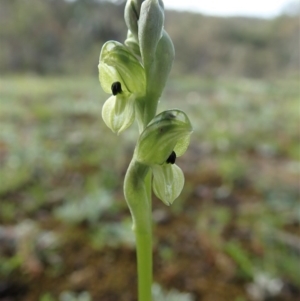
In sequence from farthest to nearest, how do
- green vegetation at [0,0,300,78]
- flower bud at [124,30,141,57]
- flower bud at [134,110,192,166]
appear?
green vegetation at [0,0,300,78]
flower bud at [124,30,141,57]
flower bud at [134,110,192,166]

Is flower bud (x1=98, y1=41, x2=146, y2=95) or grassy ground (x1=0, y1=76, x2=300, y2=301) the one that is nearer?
flower bud (x1=98, y1=41, x2=146, y2=95)

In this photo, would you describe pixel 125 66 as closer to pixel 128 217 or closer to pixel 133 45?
pixel 133 45

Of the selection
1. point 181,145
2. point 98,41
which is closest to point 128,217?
point 181,145

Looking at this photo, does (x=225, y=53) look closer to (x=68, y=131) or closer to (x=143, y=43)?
(x=68, y=131)

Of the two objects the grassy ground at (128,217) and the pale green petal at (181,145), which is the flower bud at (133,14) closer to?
the pale green petal at (181,145)

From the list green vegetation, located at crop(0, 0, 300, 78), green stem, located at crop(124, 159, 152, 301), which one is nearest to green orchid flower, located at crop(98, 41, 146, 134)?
green stem, located at crop(124, 159, 152, 301)

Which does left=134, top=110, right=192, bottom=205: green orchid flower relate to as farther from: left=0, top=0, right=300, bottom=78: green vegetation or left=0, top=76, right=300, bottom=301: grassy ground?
left=0, top=0, right=300, bottom=78: green vegetation

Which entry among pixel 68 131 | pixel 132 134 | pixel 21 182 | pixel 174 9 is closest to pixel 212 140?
pixel 132 134
